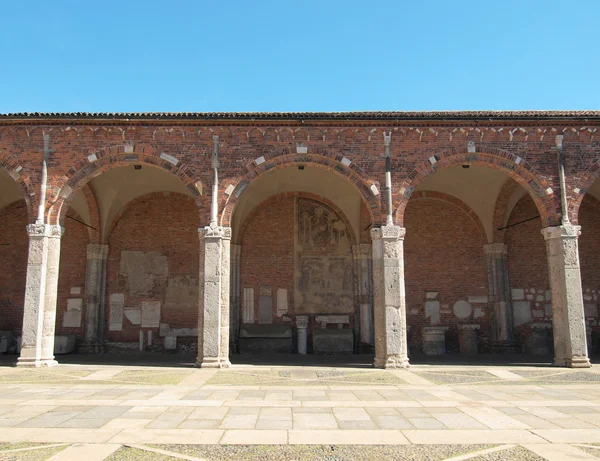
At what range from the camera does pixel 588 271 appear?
16.1m

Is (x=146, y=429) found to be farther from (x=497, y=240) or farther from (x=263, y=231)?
(x=497, y=240)

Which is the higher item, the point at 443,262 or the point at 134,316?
the point at 443,262

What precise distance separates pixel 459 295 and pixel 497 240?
2209 millimetres

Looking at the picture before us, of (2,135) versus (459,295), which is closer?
(2,135)

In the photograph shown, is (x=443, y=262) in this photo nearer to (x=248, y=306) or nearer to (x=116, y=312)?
(x=248, y=306)

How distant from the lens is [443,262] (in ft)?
54.1

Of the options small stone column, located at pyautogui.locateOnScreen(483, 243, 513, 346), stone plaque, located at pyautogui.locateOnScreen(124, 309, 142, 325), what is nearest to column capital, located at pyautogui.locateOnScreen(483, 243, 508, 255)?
small stone column, located at pyautogui.locateOnScreen(483, 243, 513, 346)

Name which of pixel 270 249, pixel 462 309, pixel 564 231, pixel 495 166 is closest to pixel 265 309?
pixel 270 249

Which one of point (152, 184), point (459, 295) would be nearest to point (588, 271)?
point (459, 295)

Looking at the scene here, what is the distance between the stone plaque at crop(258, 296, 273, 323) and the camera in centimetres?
1612

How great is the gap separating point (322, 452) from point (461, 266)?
12956mm

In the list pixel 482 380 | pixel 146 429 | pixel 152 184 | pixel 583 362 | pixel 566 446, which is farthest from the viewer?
pixel 152 184

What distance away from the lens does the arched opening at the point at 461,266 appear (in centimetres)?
1571

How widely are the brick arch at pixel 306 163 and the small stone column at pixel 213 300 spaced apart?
50cm
